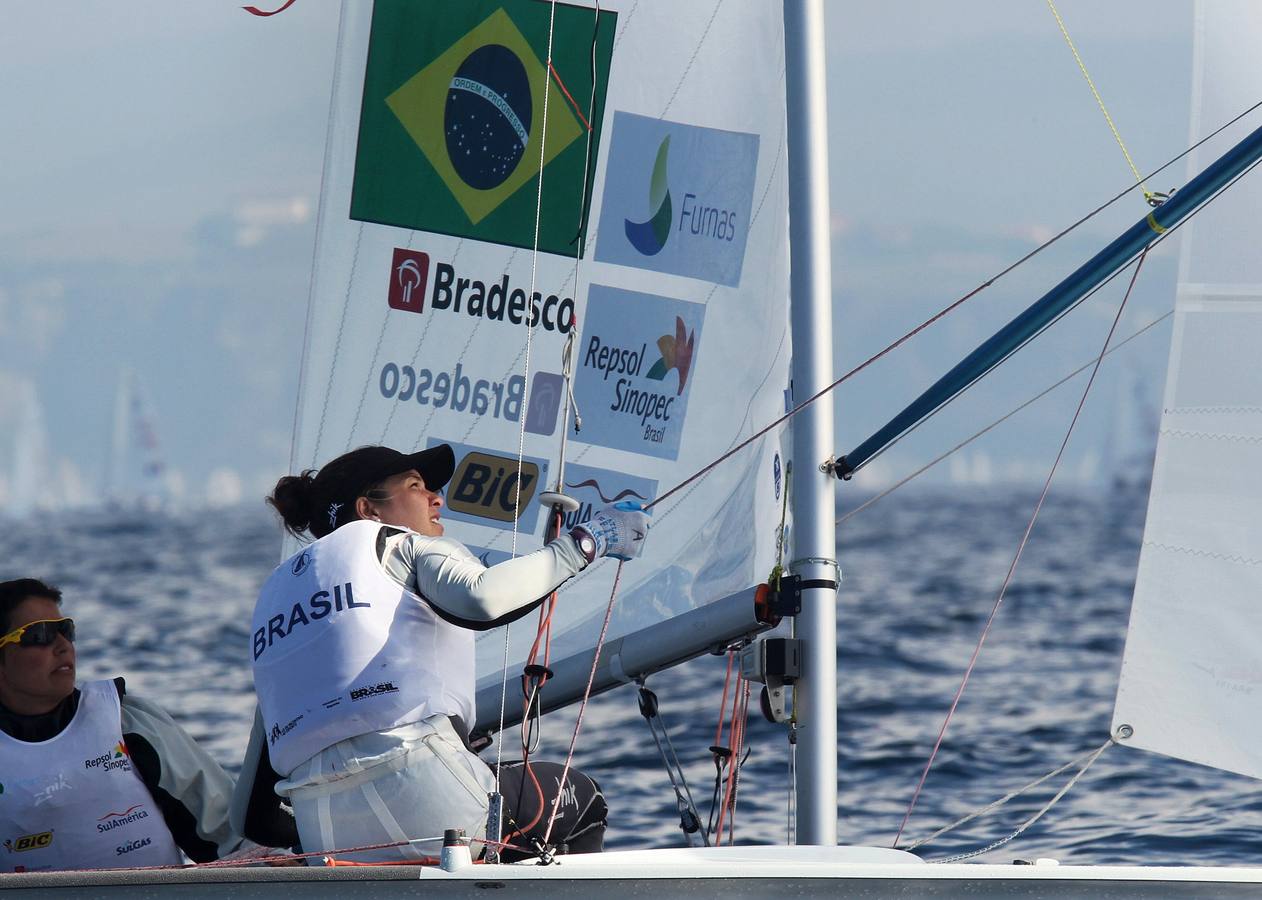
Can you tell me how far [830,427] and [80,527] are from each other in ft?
179

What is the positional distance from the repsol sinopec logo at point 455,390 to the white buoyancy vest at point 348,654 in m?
1.28

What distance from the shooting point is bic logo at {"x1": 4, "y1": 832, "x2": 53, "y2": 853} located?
11.3ft

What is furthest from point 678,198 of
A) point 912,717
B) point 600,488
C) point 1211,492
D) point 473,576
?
point 912,717

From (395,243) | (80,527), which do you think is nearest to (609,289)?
(395,243)

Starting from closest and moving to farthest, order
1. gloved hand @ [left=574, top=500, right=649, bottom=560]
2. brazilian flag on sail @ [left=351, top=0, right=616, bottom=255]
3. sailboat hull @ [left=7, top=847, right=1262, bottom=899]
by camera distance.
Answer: sailboat hull @ [left=7, top=847, right=1262, bottom=899], gloved hand @ [left=574, top=500, right=649, bottom=560], brazilian flag on sail @ [left=351, top=0, right=616, bottom=255]

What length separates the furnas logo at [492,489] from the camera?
4410 mm

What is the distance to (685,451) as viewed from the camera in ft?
14.0

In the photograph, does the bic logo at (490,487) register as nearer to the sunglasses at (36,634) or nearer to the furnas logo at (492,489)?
the furnas logo at (492,489)

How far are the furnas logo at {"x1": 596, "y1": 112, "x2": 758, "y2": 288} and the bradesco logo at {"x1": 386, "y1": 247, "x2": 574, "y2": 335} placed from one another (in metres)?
0.19

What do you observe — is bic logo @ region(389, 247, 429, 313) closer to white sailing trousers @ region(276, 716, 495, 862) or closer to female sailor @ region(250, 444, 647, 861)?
female sailor @ region(250, 444, 647, 861)

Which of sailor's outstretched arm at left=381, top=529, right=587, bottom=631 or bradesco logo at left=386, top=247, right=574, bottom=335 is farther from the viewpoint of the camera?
bradesco logo at left=386, top=247, right=574, bottom=335

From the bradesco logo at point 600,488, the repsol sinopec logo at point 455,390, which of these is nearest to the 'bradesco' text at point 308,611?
the bradesco logo at point 600,488

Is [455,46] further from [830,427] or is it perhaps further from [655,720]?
[655,720]

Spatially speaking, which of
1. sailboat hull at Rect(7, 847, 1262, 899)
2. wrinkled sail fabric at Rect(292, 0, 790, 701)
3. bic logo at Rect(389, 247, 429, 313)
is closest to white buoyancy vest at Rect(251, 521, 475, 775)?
sailboat hull at Rect(7, 847, 1262, 899)
